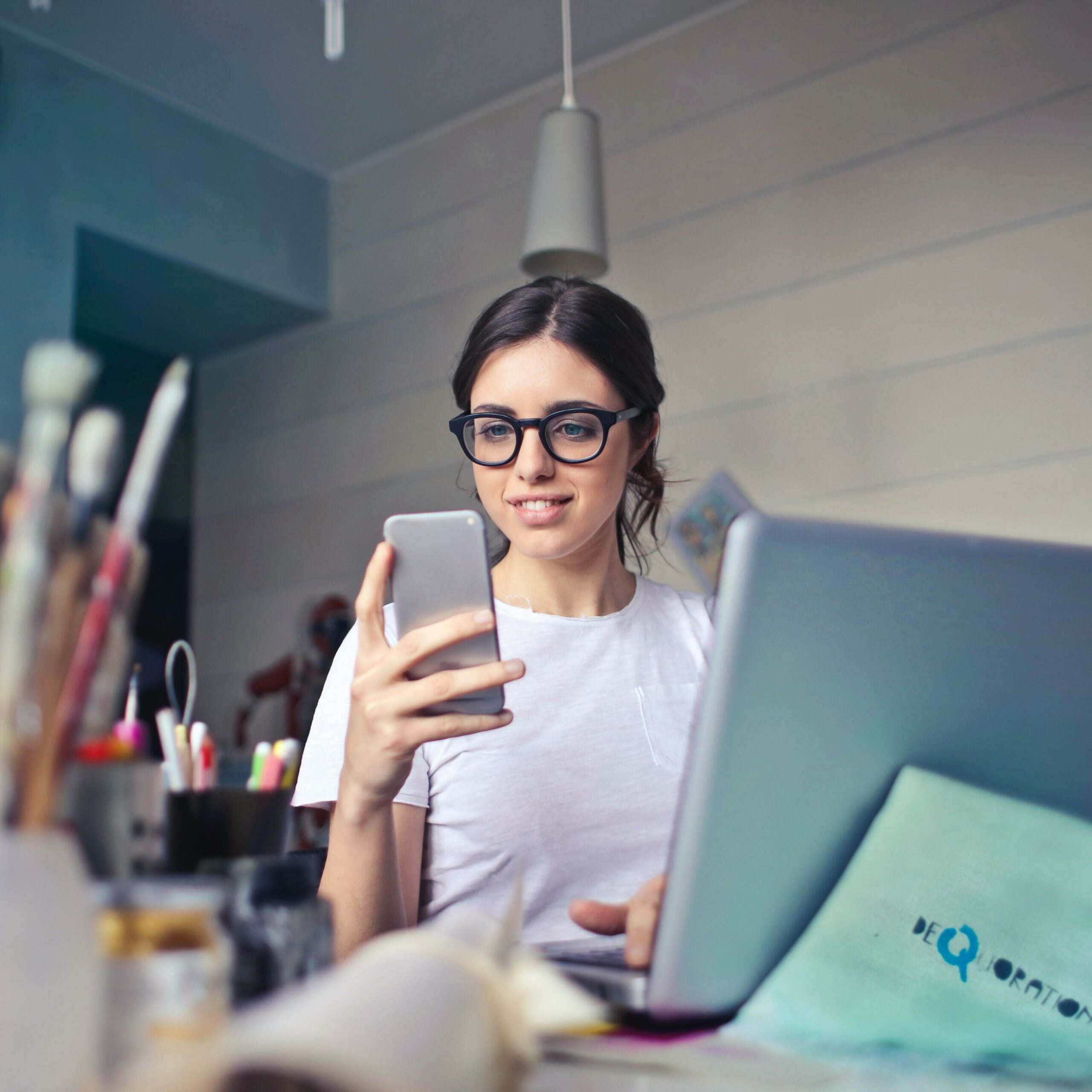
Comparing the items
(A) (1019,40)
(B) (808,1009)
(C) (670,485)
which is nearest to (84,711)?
(B) (808,1009)

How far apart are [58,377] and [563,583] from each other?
1049 millimetres

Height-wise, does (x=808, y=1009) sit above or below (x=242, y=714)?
below

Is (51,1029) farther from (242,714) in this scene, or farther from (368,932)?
(242,714)

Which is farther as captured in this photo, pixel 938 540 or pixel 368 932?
pixel 368 932

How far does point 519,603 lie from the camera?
4.64ft

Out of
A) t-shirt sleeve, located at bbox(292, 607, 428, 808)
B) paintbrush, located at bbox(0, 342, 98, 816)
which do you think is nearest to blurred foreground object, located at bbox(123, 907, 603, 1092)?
paintbrush, located at bbox(0, 342, 98, 816)

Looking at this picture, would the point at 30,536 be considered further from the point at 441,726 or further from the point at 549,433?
the point at 549,433

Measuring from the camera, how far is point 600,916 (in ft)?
2.42

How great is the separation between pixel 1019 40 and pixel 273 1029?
2.82m

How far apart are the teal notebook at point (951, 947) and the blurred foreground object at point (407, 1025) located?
22 centimetres

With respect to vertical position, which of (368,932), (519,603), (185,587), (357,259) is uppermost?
(357,259)

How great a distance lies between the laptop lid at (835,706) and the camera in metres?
0.55

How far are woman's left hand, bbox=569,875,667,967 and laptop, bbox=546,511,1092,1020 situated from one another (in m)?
0.02

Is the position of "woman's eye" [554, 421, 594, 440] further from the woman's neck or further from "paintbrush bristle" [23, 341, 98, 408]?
"paintbrush bristle" [23, 341, 98, 408]
